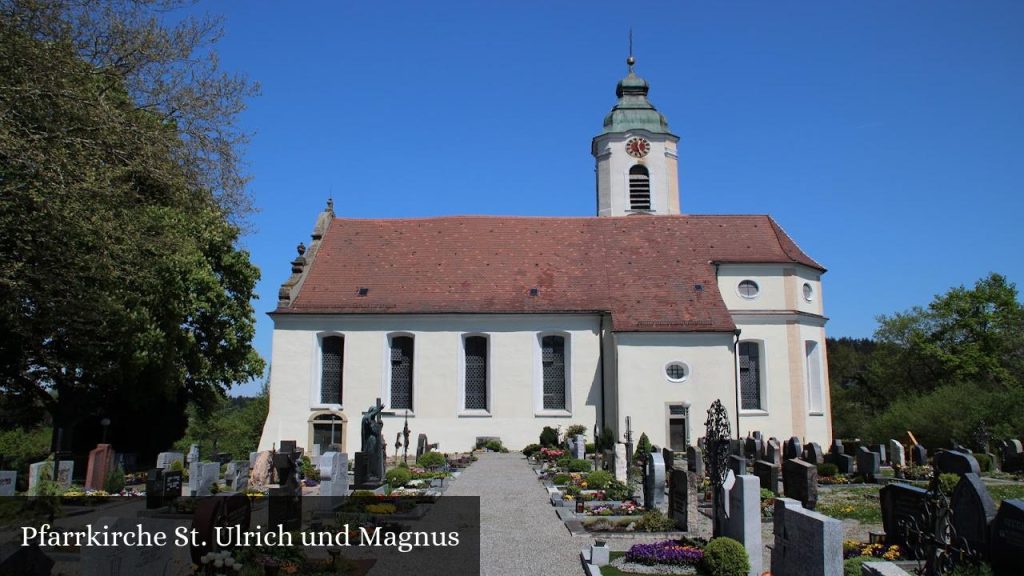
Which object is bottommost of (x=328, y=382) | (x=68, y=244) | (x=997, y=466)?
(x=997, y=466)

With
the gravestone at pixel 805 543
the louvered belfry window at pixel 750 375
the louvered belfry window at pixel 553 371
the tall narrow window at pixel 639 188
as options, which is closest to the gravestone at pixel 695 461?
the louvered belfry window at pixel 553 371

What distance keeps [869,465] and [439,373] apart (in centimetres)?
1535

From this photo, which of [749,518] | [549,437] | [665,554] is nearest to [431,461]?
[549,437]

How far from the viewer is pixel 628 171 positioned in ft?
119

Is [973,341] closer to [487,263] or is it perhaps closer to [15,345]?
[487,263]

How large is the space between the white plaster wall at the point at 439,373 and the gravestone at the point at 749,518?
59.5ft

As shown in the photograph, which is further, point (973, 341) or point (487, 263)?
point (973, 341)

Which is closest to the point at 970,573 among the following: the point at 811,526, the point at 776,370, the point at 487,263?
the point at 811,526

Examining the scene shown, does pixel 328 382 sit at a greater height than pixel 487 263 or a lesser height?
lesser

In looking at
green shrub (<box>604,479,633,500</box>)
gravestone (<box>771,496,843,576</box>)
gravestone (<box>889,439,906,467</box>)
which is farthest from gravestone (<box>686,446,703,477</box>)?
gravestone (<box>771,496,843,576</box>)

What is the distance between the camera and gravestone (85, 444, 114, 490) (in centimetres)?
1969

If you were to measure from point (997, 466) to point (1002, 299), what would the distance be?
22.9 m

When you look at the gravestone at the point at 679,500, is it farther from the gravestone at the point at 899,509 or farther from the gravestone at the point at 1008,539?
the gravestone at the point at 1008,539

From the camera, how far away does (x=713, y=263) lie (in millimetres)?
30766
